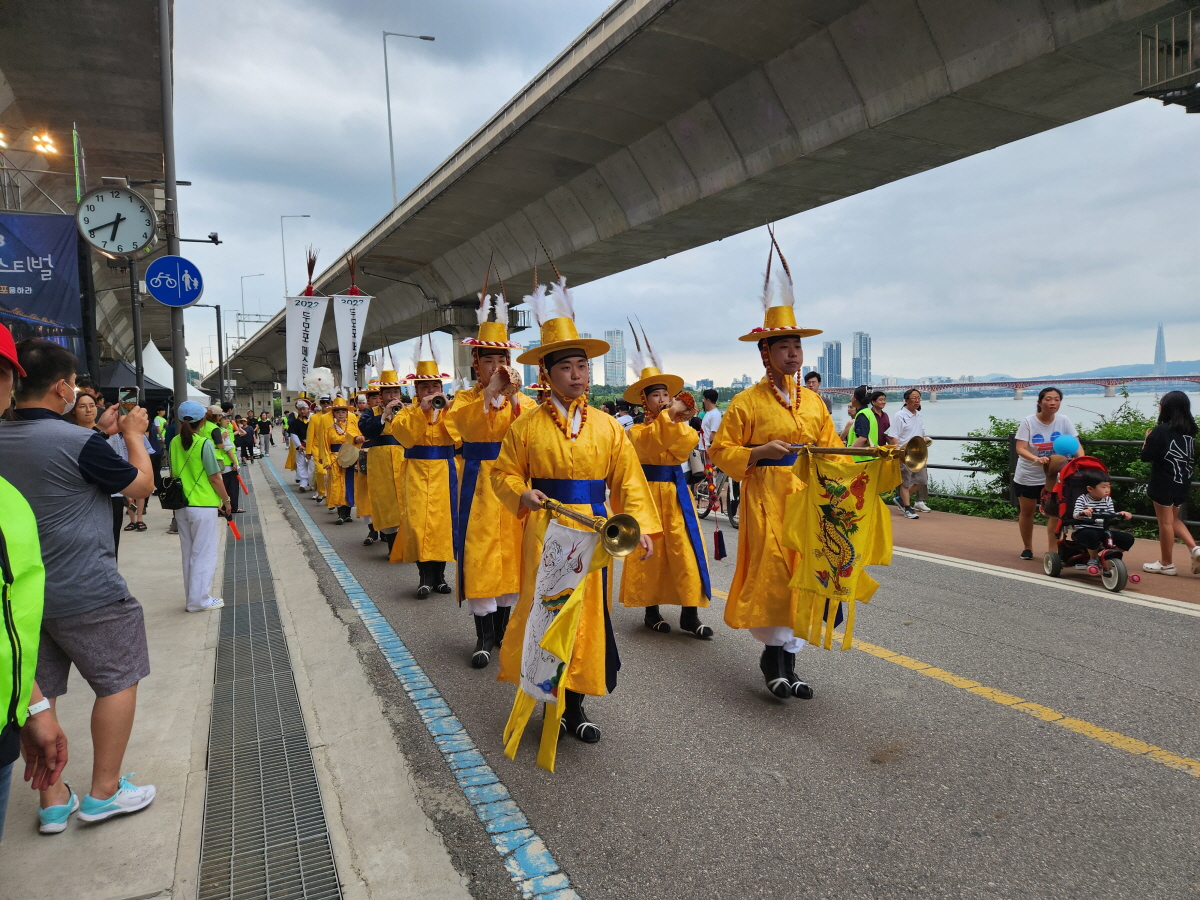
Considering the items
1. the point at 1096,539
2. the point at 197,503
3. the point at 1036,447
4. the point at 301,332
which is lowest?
the point at 1096,539

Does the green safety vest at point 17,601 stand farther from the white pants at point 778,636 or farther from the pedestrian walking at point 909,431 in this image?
the pedestrian walking at point 909,431

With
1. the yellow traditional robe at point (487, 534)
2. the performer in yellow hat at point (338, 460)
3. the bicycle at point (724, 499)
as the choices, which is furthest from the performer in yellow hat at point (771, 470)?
the performer in yellow hat at point (338, 460)

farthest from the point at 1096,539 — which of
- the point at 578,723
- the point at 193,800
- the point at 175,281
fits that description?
the point at 175,281

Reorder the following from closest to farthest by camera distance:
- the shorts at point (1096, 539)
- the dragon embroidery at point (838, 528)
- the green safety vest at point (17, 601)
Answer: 1. the green safety vest at point (17, 601)
2. the dragon embroidery at point (838, 528)
3. the shorts at point (1096, 539)

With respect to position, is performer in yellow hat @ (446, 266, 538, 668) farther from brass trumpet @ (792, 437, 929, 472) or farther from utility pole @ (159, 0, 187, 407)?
utility pole @ (159, 0, 187, 407)

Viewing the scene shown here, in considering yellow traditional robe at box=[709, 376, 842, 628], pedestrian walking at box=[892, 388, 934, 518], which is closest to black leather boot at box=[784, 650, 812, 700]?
yellow traditional robe at box=[709, 376, 842, 628]

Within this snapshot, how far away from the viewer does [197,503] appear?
6.29 meters

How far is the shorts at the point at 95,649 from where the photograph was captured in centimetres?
274

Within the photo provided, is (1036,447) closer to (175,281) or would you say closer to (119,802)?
(119,802)

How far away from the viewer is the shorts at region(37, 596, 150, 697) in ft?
9.00

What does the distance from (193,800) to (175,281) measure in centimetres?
757

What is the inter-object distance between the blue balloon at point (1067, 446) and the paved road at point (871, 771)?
2.02 m

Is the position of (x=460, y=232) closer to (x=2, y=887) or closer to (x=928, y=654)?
(x=928, y=654)

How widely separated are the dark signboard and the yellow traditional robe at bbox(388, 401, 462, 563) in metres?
6.55
